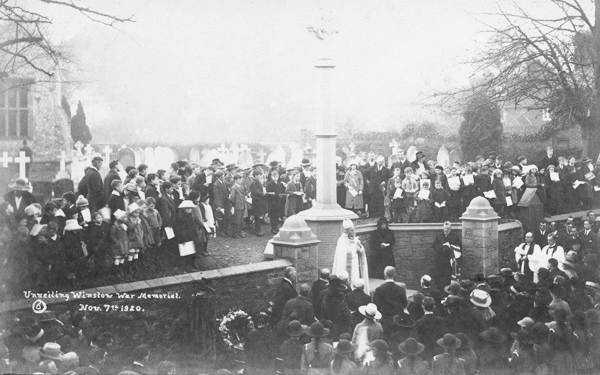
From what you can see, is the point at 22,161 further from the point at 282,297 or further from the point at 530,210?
the point at 530,210

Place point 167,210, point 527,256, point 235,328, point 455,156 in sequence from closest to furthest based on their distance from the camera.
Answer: point 235,328 → point 167,210 → point 527,256 → point 455,156

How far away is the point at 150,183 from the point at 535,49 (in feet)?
18.4

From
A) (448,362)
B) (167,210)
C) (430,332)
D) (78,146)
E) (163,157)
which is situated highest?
(78,146)

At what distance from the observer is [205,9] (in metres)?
9.71

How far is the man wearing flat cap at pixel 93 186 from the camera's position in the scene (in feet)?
33.1

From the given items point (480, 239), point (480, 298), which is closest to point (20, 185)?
point (480, 298)

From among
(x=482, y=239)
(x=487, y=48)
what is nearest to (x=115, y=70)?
(x=487, y=48)

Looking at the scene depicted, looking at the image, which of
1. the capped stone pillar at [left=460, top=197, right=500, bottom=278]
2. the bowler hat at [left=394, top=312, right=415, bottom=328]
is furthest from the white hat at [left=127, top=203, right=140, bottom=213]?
the capped stone pillar at [left=460, top=197, right=500, bottom=278]

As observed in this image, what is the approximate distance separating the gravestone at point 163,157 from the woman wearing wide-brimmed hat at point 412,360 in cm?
569

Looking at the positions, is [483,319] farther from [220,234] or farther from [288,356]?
[220,234]

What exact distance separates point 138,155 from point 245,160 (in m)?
2.56

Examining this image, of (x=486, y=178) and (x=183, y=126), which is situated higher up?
(x=183, y=126)

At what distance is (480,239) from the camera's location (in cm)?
1266

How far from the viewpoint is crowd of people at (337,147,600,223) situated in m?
13.4
